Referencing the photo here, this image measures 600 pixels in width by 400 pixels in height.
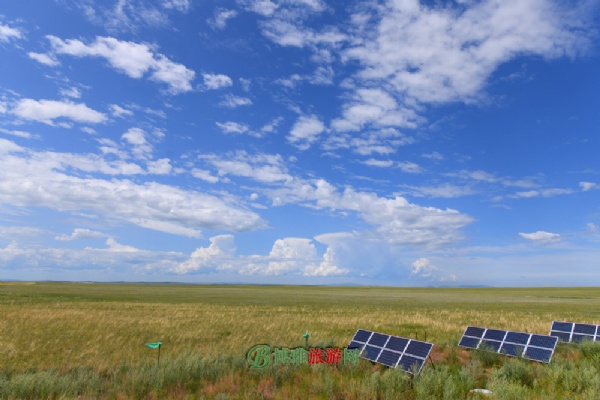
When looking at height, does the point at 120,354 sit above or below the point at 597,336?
below

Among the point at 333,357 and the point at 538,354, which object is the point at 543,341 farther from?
the point at 333,357

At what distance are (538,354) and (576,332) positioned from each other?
7.31 meters

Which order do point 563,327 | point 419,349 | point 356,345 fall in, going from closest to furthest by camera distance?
1. point 419,349
2. point 356,345
3. point 563,327

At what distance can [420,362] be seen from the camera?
12188mm

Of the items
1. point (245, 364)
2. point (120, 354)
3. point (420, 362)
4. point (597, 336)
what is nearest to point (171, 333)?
point (120, 354)

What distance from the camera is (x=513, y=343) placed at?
15.6m

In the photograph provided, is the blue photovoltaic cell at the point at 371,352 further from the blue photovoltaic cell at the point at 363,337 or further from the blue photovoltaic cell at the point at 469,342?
the blue photovoltaic cell at the point at 469,342

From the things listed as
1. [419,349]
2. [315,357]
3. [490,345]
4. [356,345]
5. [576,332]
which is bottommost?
[315,357]

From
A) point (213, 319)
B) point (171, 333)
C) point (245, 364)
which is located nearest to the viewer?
point (245, 364)

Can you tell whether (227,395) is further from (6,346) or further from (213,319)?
(213,319)

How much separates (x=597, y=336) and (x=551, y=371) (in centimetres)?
896

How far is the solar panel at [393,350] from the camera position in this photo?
12336 mm

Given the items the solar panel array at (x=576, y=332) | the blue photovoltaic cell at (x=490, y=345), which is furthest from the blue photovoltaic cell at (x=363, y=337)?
the solar panel array at (x=576, y=332)

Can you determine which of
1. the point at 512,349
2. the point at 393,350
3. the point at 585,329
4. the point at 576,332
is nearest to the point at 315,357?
the point at 393,350
